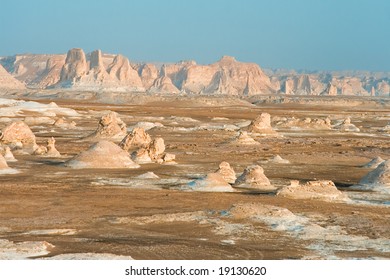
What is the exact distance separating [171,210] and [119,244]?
383cm

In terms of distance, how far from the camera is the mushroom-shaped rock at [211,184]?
18.7 metres

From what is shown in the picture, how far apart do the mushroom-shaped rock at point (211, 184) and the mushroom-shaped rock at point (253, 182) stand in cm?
61

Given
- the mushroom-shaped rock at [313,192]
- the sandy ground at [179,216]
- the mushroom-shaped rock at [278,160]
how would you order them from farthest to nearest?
the mushroom-shaped rock at [278,160]
the mushroom-shaped rock at [313,192]
the sandy ground at [179,216]

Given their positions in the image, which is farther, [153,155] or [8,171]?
[153,155]

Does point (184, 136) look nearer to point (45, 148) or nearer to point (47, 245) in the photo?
point (45, 148)

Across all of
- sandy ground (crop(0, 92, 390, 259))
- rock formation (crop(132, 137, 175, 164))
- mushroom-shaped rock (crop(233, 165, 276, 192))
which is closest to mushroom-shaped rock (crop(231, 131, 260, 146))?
sandy ground (crop(0, 92, 390, 259))

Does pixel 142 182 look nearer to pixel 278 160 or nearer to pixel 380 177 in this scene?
pixel 380 177

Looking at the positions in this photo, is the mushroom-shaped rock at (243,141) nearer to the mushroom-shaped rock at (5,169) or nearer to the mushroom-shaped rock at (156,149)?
the mushroom-shaped rock at (156,149)

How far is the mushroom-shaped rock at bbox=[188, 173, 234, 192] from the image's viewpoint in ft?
61.4

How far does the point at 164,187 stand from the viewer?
19312mm

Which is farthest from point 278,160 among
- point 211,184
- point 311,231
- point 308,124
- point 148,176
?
point 308,124

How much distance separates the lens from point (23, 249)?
1097 centimetres

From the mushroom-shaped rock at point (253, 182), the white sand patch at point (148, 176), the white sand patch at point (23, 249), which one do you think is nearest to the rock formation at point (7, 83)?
the white sand patch at point (148, 176)

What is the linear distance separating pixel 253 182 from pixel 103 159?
5865mm
